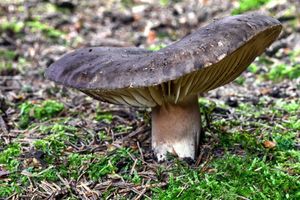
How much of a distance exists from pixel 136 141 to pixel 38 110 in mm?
1336

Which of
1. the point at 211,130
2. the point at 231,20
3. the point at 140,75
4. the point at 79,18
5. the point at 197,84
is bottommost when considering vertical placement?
the point at 79,18

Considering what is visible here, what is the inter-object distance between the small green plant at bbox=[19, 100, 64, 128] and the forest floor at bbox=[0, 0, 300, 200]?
0.4 inches

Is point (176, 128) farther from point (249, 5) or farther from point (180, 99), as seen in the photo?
point (249, 5)

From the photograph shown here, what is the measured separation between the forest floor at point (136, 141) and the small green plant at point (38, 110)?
0.4 inches

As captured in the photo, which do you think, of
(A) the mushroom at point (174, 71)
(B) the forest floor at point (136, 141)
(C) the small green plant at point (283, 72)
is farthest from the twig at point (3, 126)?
(C) the small green plant at point (283, 72)

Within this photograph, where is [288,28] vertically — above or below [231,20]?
below

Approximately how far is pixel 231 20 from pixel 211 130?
3.79ft

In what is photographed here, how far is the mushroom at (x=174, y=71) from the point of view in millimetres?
2391

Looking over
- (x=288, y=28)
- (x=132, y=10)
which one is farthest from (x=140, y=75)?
(x=132, y=10)

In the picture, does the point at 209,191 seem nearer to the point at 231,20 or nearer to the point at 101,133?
the point at 231,20

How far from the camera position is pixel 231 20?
2.61 metres

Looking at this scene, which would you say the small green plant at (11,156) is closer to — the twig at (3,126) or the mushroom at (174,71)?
the twig at (3,126)

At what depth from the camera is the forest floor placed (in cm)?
275

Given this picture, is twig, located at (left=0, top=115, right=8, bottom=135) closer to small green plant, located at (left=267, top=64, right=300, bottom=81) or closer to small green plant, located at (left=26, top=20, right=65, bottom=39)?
small green plant, located at (left=267, top=64, right=300, bottom=81)
